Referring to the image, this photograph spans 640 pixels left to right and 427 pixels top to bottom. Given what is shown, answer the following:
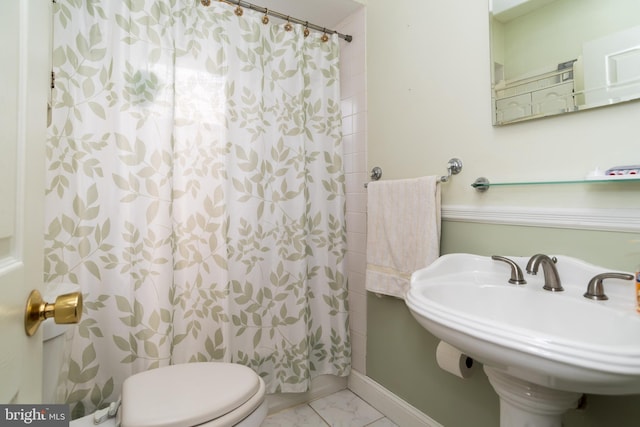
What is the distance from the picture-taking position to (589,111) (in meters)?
0.88

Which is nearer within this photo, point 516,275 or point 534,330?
point 534,330

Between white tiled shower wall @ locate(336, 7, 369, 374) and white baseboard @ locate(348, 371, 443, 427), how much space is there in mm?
68

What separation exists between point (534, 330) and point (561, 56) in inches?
32.3

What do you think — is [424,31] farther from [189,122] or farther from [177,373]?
[177,373]

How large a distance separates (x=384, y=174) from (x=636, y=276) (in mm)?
1006

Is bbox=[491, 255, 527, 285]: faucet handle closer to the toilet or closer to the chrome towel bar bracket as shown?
the chrome towel bar bracket

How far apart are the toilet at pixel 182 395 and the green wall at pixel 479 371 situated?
0.73m

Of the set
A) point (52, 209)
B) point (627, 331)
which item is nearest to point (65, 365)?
point (52, 209)

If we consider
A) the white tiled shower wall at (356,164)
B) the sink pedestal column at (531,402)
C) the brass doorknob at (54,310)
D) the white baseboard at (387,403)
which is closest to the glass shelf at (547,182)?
the sink pedestal column at (531,402)

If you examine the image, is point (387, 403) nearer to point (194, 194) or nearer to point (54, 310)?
point (194, 194)

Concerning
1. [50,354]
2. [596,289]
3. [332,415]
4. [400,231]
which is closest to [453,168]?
[400,231]

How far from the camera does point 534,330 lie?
2.29 ft

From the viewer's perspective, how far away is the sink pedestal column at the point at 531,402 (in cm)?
73

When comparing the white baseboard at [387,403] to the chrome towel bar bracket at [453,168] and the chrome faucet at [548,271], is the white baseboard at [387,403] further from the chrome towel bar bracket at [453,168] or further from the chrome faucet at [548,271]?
the chrome towel bar bracket at [453,168]
